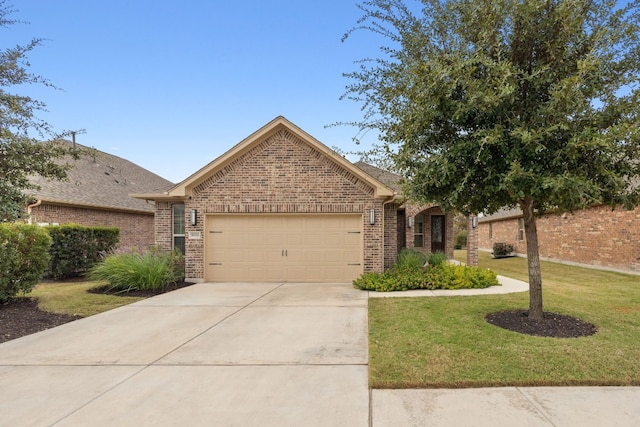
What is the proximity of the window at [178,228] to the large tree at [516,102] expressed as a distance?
8.61 meters

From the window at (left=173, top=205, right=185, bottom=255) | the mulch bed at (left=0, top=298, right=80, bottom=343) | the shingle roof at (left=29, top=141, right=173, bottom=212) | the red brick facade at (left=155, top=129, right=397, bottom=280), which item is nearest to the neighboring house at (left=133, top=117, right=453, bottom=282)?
the red brick facade at (left=155, top=129, right=397, bottom=280)

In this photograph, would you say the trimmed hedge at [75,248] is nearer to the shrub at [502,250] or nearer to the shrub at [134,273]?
the shrub at [134,273]

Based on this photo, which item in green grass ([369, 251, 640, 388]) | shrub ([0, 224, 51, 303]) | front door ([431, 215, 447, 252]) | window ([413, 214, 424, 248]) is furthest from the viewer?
front door ([431, 215, 447, 252])

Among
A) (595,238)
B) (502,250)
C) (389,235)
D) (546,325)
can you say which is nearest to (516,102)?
(546,325)

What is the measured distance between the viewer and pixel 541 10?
5.46 m

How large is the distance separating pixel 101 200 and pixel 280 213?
1046 cm

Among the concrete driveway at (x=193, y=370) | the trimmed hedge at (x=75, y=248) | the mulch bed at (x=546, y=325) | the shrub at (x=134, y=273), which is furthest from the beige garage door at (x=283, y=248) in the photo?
the mulch bed at (x=546, y=325)

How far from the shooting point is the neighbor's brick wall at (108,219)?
46.4 ft

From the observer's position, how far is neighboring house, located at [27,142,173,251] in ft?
47.4

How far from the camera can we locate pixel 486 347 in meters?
5.08

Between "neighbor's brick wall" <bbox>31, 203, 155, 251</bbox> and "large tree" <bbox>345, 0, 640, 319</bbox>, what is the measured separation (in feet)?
36.5

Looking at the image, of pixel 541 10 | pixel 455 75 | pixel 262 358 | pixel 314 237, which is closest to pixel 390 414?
pixel 262 358

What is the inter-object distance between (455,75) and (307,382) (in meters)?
4.64

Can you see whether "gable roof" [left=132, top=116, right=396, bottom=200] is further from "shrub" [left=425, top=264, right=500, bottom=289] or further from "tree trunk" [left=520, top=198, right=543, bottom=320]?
"tree trunk" [left=520, top=198, right=543, bottom=320]
